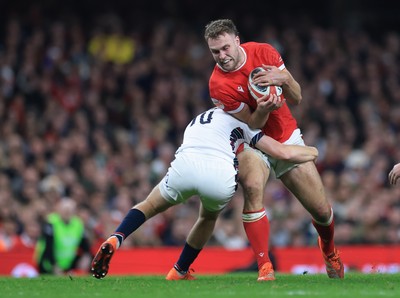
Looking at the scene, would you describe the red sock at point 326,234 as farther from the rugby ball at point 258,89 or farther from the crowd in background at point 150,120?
the crowd in background at point 150,120

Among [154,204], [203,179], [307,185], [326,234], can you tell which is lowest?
[326,234]

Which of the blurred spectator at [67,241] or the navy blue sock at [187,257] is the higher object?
the navy blue sock at [187,257]

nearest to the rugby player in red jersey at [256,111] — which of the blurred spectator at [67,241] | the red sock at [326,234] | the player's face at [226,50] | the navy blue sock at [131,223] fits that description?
the player's face at [226,50]

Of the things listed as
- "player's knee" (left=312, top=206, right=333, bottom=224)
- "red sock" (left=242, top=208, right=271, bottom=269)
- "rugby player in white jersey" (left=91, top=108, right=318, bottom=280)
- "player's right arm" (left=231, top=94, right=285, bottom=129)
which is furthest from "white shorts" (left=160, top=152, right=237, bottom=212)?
"player's knee" (left=312, top=206, right=333, bottom=224)

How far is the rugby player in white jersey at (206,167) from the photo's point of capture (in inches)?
327

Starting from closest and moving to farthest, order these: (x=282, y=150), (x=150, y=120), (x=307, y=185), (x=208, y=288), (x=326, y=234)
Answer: (x=208, y=288) < (x=282, y=150) < (x=307, y=185) < (x=326, y=234) < (x=150, y=120)

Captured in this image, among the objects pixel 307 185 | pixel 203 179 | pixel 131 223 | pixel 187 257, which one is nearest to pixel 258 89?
pixel 203 179

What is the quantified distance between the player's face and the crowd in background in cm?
638

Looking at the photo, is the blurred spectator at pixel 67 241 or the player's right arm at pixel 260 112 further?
the blurred spectator at pixel 67 241

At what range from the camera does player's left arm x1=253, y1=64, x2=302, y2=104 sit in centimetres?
832

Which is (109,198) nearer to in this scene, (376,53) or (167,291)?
(376,53)

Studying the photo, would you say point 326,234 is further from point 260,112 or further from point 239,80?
point 239,80

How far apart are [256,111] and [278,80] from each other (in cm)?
30

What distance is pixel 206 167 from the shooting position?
8.31 m
